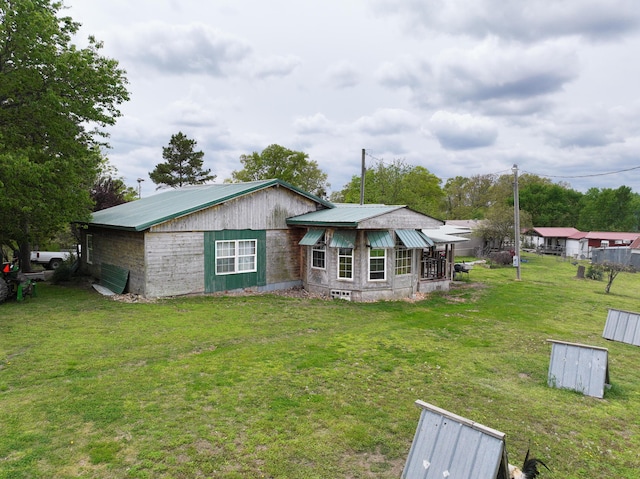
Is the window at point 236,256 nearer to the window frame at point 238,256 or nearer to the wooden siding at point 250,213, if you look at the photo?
the window frame at point 238,256

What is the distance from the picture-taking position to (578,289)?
822 inches

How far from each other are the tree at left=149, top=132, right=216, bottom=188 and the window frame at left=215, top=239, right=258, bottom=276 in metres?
38.8

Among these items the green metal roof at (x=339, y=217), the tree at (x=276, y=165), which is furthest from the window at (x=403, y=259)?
the tree at (x=276, y=165)

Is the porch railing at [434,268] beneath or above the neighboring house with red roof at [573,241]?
beneath

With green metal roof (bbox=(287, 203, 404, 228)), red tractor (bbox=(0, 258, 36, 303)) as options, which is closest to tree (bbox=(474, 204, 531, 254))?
green metal roof (bbox=(287, 203, 404, 228))

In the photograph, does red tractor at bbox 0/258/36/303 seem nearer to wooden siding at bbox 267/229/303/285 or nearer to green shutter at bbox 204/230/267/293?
green shutter at bbox 204/230/267/293

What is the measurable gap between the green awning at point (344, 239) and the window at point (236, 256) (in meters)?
3.50

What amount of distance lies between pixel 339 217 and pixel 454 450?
12.3 m

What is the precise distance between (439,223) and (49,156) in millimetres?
15992

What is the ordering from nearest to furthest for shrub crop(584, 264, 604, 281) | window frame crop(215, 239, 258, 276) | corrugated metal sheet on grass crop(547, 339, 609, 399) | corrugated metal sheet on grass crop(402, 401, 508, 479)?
corrugated metal sheet on grass crop(402, 401, 508, 479)
corrugated metal sheet on grass crop(547, 339, 609, 399)
window frame crop(215, 239, 258, 276)
shrub crop(584, 264, 604, 281)

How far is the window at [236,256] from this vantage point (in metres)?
15.7

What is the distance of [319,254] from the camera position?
650 inches

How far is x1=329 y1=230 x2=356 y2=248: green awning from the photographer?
15.1 metres

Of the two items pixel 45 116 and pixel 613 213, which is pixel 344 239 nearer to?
pixel 45 116
